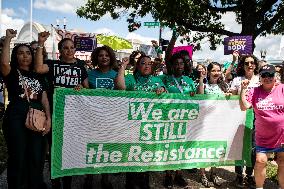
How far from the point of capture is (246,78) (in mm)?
5629

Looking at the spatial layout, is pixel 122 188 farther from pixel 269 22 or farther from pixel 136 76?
pixel 269 22

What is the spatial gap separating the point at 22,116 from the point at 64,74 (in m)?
0.76

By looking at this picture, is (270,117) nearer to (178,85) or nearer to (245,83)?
(245,83)

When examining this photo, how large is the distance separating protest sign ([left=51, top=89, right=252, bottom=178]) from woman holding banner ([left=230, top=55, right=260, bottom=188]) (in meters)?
0.18

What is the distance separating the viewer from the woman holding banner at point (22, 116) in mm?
4074

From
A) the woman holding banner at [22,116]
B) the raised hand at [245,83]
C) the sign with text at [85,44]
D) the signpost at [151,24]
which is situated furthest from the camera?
the sign with text at [85,44]

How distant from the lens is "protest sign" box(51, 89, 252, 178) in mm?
4523

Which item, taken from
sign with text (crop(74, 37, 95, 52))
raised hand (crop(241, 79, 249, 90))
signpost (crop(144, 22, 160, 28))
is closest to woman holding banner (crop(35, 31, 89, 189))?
raised hand (crop(241, 79, 249, 90))

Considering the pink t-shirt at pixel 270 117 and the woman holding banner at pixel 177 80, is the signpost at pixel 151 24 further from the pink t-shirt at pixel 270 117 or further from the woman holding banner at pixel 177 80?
the pink t-shirt at pixel 270 117

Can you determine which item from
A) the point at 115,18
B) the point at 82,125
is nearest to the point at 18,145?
the point at 82,125

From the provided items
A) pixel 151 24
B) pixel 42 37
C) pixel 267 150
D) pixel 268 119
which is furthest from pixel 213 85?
pixel 151 24

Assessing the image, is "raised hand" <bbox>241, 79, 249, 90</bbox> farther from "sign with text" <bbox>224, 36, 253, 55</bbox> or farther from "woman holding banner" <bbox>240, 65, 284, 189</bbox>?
"sign with text" <bbox>224, 36, 253, 55</bbox>

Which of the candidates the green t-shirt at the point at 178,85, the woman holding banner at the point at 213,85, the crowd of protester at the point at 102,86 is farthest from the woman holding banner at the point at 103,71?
the woman holding banner at the point at 213,85

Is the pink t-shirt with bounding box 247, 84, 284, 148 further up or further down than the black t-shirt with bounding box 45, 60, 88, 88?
further down
